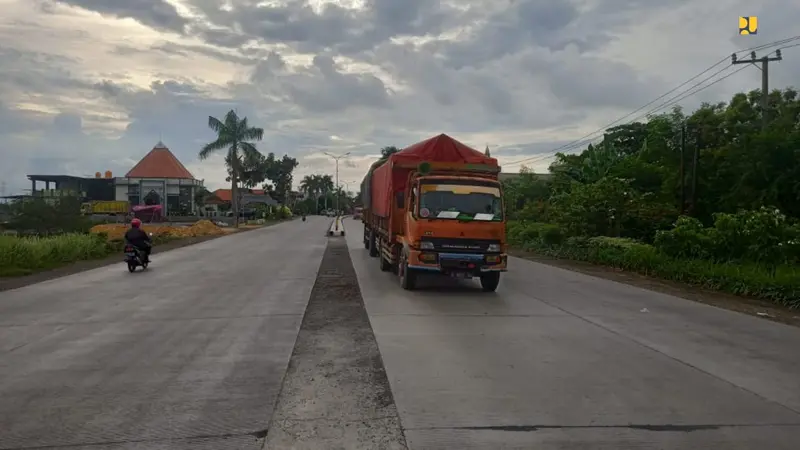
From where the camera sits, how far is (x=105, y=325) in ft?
34.6

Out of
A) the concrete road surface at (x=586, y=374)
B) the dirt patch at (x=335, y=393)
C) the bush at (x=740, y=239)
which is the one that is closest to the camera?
the dirt patch at (x=335, y=393)

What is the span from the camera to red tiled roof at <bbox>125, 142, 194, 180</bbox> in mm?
81750

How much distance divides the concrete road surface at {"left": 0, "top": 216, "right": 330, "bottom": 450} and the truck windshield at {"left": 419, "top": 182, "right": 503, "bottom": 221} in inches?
126

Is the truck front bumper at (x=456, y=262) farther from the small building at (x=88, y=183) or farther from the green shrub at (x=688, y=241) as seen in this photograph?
the small building at (x=88, y=183)

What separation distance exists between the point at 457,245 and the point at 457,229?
0.34m

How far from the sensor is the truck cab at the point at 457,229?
559 inches

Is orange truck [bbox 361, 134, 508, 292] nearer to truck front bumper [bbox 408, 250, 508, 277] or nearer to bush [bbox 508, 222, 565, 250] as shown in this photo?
truck front bumper [bbox 408, 250, 508, 277]

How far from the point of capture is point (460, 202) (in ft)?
48.3

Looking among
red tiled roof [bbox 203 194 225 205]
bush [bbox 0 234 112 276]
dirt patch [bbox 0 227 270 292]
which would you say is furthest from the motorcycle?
red tiled roof [bbox 203 194 225 205]

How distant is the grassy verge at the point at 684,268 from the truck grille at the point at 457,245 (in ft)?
19.7

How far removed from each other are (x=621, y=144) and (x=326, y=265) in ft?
102

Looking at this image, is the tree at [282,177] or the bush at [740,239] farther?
the tree at [282,177]

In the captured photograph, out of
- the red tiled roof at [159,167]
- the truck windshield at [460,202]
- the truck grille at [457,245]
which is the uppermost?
the red tiled roof at [159,167]

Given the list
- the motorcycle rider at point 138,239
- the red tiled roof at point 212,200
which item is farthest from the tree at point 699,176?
the red tiled roof at point 212,200
